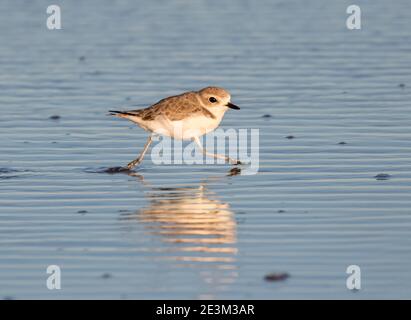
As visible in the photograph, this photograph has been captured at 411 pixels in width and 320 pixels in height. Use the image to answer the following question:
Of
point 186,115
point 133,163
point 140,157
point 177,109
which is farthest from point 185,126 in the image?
point 133,163

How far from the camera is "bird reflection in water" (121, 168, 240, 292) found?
7703 millimetres

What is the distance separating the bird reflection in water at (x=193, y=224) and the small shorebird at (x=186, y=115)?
0.97 m

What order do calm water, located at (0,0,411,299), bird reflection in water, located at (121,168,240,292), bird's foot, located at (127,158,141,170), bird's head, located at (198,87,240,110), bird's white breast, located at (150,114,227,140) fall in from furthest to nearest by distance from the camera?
bird's head, located at (198,87,240,110) < bird's white breast, located at (150,114,227,140) < bird's foot, located at (127,158,141,170) < bird reflection in water, located at (121,168,240,292) < calm water, located at (0,0,411,299)

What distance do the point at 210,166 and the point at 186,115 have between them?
2.03 feet

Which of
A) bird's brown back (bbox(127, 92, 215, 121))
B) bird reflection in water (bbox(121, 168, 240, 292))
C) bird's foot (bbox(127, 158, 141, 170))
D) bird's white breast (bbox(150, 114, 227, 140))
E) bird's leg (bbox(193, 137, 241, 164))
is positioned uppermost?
bird's brown back (bbox(127, 92, 215, 121))

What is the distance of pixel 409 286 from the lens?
22.9ft

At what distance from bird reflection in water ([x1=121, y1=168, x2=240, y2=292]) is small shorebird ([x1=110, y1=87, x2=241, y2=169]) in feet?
3.19

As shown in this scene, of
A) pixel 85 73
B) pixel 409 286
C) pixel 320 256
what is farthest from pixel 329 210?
pixel 85 73

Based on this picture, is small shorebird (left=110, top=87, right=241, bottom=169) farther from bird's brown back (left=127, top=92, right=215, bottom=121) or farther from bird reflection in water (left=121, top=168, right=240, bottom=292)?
bird reflection in water (left=121, top=168, right=240, bottom=292)

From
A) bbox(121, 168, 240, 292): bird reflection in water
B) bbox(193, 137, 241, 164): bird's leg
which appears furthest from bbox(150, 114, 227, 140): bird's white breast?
bbox(121, 168, 240, 292): bird reflection in water

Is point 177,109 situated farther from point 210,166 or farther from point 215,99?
point 210,166

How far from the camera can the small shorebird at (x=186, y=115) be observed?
11156mm

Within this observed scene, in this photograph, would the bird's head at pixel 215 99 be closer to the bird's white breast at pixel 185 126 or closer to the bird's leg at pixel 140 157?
the bird's white breast at pixel 185 126
